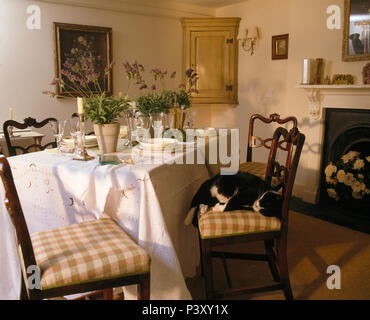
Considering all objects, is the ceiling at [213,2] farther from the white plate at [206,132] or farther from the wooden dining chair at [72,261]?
the wooden dining chair at [72,261]

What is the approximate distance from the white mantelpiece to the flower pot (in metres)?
2.33

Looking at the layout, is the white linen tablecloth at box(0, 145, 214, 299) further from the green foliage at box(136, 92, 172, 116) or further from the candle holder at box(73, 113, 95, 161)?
the green foliage at box(136, 92, 172, 116)

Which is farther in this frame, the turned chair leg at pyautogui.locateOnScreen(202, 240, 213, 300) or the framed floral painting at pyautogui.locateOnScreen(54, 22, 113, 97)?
the framed floral painting at pyautogui.locateOnScreen(54, 22, 113, 97)

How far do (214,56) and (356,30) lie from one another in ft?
6.77

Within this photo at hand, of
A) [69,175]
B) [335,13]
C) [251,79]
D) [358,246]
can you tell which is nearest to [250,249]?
[358,246]

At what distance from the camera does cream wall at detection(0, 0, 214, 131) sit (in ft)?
12.3

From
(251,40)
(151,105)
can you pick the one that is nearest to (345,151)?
(251,40)

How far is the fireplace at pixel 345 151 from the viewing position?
3.46 meters

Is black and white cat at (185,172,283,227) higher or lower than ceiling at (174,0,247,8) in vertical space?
lower

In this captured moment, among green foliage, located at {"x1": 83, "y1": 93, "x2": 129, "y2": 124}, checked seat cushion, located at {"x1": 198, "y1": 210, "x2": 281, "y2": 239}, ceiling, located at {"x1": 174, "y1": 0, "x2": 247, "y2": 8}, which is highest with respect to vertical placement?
ceiling, located at {"x1": 174, "y1": 0, "x2": 247, "y2": 8}

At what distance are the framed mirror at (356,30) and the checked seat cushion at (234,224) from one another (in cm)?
223

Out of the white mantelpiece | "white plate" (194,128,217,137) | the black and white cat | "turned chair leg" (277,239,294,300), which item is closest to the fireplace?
the white mantelpiece

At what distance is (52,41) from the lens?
3.99m
